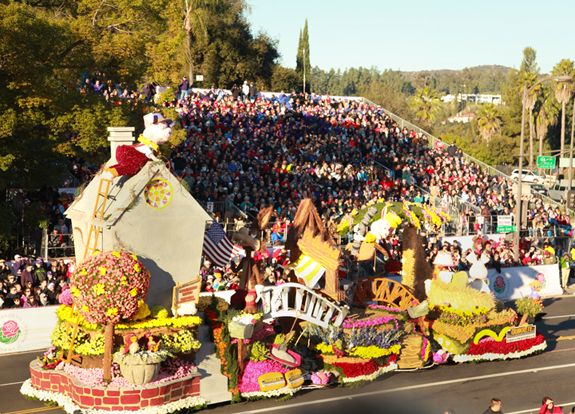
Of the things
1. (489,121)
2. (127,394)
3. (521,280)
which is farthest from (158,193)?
(489,121)

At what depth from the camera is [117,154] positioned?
13.6m

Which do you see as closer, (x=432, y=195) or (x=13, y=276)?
(x=13, y=276)

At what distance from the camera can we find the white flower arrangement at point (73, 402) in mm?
12156

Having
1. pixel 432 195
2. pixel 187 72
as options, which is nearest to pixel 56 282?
pixel 432 195

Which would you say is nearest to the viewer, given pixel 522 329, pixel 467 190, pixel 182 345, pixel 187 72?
pixel 182 345

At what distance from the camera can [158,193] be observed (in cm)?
1378

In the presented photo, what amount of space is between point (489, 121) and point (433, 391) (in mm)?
62205

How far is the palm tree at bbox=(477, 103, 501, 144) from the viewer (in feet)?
234

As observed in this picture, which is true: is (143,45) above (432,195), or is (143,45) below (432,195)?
above

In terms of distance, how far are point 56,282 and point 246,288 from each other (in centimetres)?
660

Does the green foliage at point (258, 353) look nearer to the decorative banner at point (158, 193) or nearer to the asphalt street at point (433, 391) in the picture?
A: the asphalt street at point (433, 391)

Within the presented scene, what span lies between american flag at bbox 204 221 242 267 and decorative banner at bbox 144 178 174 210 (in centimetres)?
171

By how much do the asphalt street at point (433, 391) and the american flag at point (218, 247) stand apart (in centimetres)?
364

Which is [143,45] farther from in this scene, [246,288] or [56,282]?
[246,288]
